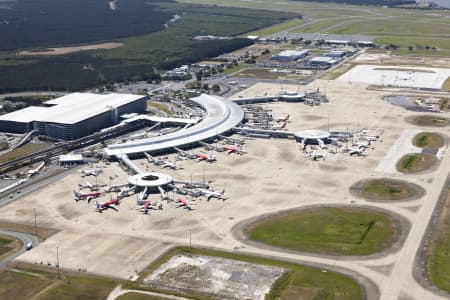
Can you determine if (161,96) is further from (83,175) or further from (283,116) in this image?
(83,175)

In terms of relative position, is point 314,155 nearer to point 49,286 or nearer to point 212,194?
point 212,194

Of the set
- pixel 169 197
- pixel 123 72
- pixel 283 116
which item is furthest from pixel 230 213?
pixel 123 72

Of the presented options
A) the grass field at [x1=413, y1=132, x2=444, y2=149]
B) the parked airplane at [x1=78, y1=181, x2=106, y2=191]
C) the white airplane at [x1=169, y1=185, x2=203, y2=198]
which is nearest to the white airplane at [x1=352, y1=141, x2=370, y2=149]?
the grass field at [x1=413, y1=132, x2=444, y2=149]

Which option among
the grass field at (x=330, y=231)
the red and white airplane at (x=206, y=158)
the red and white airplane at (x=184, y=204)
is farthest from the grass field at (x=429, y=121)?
the red and white airplane at (x=184, y=204)

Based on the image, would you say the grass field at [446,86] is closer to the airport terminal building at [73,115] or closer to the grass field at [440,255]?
the airport terminal building at [73,115]

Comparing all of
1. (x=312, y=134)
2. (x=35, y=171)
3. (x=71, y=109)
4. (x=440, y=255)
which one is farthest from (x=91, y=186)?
(x=440, y=255)

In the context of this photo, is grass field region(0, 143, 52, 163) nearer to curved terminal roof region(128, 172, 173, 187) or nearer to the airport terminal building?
the airport terminal building
